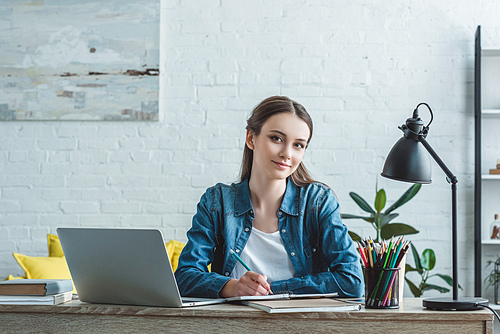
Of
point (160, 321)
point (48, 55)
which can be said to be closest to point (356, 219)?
point (48, 55)

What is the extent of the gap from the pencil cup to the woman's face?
492 millimetres

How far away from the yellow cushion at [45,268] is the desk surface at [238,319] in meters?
1.54

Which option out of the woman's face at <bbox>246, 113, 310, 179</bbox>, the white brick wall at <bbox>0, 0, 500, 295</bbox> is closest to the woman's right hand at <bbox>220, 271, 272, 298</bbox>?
the woman's face at <bbox>246, 113, 310, 179</bbox>

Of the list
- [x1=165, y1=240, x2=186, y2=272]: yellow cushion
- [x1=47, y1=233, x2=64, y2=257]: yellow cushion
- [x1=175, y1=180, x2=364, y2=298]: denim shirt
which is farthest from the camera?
[x1=47, y1=233, x2=64, y2=257]: yellow cushion

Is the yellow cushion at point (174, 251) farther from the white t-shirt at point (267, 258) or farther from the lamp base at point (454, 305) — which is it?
the lamp base at point (454, 305)

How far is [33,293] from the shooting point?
4.18ft

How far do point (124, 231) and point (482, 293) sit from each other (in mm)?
2570

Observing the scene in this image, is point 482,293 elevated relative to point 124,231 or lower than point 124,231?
lower

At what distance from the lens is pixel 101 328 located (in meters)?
1.20

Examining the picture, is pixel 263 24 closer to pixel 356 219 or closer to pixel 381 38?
pixel 381 38

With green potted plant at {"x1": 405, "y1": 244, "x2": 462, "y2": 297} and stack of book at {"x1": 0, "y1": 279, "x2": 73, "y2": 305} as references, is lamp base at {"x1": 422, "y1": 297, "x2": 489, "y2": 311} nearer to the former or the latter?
stack of book at {"x1": 0, "y1": 279, "x2": 73, "y2": 305}

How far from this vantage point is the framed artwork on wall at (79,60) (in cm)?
332

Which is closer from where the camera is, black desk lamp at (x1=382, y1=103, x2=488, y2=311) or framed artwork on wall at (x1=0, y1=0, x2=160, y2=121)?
black desk lamp at (x1=382, y1=103, x2=488, y2=311)

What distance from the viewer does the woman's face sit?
5.47 feet
